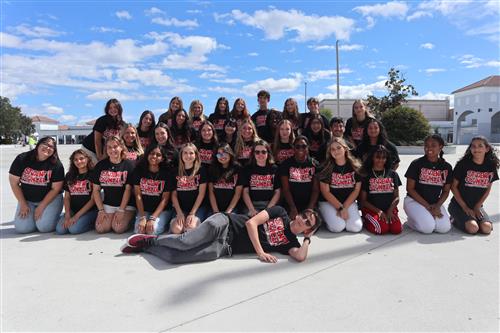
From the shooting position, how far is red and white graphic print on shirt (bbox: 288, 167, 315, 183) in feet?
16.8

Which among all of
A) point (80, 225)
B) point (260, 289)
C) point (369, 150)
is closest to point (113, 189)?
point (80, 225)

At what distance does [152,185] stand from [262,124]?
274 cm

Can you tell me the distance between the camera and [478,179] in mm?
4926

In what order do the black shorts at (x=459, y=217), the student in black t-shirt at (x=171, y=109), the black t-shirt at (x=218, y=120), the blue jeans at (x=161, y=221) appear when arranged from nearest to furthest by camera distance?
the blue jeans at (x=161, y=221), the black shorts at (x=459, y=217), the student in black t-shirt at (x=171, y=109), the black t-shirt at (x=218, y=120)

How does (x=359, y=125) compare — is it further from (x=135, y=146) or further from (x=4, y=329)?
(x=4, y=329)

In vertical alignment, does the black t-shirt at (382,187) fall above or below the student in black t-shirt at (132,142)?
below

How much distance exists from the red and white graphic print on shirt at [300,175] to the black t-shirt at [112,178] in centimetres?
250

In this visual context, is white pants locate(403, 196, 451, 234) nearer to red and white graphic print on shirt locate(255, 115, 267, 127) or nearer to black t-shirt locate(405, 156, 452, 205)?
black t-shirt locate(405, 156, 452, 205)

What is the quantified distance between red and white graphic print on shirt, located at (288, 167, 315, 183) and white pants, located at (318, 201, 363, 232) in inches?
22.0

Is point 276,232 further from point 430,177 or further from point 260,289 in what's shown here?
point 430,177

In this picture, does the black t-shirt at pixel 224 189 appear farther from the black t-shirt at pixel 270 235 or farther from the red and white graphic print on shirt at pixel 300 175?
the black t-shirt at pixel 270 235

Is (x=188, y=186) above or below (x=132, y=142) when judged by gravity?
below

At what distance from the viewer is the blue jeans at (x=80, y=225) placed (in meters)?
4.89

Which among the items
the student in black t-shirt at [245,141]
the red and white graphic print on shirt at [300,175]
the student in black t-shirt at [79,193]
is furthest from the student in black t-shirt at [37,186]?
the red and white graphic print on shirt at [300,175]
